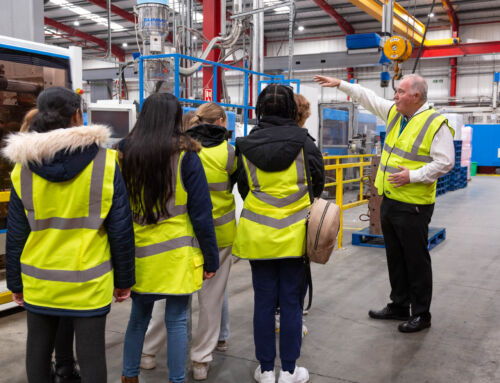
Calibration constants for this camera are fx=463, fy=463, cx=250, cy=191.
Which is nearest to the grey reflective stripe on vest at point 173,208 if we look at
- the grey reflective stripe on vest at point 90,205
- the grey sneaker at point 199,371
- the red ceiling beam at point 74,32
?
the grey reflective stripe on vest at point 90,205

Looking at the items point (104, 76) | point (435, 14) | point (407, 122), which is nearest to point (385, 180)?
point (407, 122)

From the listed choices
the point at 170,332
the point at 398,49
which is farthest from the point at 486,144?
the point at 170,332

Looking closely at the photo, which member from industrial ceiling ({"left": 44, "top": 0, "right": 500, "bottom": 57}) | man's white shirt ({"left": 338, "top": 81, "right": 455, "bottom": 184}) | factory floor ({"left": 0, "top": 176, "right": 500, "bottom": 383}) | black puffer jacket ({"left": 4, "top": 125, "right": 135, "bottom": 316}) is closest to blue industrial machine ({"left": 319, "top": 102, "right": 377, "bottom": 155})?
industrial ceiling ({"left": 44, "top": 0, "right": 500, "bottom": 57})

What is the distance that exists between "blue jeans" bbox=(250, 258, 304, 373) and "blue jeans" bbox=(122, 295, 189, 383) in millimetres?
423

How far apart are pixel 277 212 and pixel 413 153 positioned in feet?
4.26

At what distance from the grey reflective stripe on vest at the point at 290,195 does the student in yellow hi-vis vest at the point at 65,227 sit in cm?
73

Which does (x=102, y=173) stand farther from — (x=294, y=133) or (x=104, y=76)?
(x=104, y=76)

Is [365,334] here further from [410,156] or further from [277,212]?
[277,212]

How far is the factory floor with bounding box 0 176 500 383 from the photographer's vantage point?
2684 mm

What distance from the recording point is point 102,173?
1.74 m

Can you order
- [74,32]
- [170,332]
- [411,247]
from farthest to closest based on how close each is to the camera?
1. [74,32]
2. [411,247]
3. [170,332]

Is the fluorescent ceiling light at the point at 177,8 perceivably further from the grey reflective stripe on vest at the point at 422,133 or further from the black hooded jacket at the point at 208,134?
the black hooded jacket at the point at 208,134

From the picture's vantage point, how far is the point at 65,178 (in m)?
1.68

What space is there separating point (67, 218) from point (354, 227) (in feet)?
20.0
